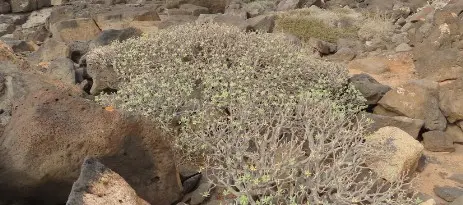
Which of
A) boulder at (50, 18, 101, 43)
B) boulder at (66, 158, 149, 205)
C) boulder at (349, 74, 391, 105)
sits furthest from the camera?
boulder at (50, 18, 101, 43)

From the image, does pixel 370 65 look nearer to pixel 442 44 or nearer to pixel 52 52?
pixel 442 44

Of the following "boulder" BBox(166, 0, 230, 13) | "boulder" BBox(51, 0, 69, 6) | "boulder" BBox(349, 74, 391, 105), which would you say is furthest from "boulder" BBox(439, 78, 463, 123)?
"boulder" BBox(51, 0, 69, 6)

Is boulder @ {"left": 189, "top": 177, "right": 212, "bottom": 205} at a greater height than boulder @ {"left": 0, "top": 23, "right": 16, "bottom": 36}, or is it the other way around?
boulder @ {"left": 189, "top": 177, "right": 212, "bottom": 205}

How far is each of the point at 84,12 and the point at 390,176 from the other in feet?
38.3

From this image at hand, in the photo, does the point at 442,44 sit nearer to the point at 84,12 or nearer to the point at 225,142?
the point at 225,142

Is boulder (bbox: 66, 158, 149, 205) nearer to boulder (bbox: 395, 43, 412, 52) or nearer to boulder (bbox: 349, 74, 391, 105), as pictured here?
boulder (bbox: 349, 74, 391, 105)

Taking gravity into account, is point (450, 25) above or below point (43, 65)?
above

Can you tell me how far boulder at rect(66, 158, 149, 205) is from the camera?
274 centimetres

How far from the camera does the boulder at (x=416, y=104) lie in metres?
5.62

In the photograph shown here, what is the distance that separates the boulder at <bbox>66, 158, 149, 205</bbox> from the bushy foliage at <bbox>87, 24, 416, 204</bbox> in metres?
0.80

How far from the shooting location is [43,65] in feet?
22.4

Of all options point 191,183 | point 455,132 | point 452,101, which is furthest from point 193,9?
point 191,183

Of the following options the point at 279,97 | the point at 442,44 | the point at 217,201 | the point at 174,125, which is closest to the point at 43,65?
the point at 174,125

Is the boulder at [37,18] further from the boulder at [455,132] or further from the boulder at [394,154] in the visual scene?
the boulder at [394,154]
